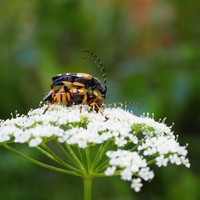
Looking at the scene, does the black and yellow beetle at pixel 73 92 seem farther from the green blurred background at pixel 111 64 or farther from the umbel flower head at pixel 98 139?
the green blurred background at pixel 111 64

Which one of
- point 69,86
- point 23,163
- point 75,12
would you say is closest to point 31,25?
point 75,12

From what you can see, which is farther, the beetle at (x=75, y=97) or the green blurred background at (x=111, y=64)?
the green blurred background at (x=111, y=64)

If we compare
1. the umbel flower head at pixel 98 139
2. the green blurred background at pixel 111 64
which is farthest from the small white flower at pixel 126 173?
the green blurred background at pixel 111 64

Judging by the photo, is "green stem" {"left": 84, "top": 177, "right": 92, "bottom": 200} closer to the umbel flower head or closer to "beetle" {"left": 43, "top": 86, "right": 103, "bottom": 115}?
the umbel flower head

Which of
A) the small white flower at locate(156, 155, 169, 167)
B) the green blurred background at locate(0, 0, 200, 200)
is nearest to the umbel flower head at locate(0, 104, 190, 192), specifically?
the small white flower at locate(156, 155, 169, 167)

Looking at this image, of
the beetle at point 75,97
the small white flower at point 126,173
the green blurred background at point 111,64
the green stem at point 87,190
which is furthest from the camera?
the green blurred background at point 111,64

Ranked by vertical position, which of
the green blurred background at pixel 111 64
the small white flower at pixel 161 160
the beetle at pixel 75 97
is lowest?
the small white flower at pixel 161 160

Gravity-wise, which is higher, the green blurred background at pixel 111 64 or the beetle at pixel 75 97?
the green blurred background at pixel 111 64

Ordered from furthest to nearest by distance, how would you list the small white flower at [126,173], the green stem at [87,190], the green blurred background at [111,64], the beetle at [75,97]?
the green blurred background at [111,64]
the beetle at [75,97]
the green stem at [87,190]
the small white flower at [126,173]
